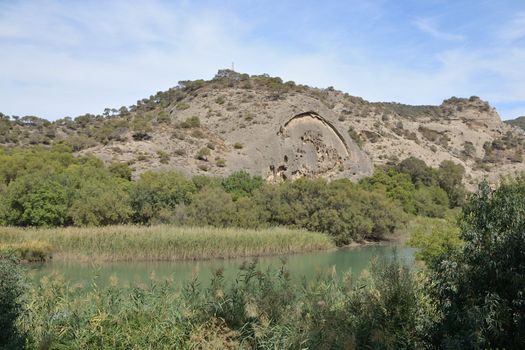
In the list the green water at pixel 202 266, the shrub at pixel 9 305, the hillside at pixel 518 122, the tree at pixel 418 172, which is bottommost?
the green water at pixel 202 266

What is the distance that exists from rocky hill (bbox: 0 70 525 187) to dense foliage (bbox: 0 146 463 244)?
1056 centimetres

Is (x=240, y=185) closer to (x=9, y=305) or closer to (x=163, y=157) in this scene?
(x=163, y=157)

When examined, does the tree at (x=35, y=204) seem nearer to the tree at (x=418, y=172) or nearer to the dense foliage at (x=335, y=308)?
the dense foliage at (x=335, y=308)

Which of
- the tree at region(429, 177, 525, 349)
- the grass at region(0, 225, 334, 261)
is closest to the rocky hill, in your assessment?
the grass at region(0, 225, 334, 261)

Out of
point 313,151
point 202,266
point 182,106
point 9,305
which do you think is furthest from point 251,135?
point 9,305

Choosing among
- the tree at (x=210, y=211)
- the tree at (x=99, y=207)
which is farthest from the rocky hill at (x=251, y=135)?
the tree at (x=210, y=211)

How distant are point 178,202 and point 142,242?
10.2 m

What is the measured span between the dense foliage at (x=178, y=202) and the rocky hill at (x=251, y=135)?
34.6 feet

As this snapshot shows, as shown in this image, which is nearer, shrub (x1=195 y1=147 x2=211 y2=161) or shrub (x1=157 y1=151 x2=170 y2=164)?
shrub (x1=157 y1=151 x2=170 y2=164)

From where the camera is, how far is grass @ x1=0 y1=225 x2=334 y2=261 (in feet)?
82.3

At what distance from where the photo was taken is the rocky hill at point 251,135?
56.8m

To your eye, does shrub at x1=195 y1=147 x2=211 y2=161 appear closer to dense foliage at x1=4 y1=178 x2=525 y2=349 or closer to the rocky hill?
the rocky hill

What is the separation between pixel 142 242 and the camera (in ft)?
84.2

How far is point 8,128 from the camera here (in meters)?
67.2
